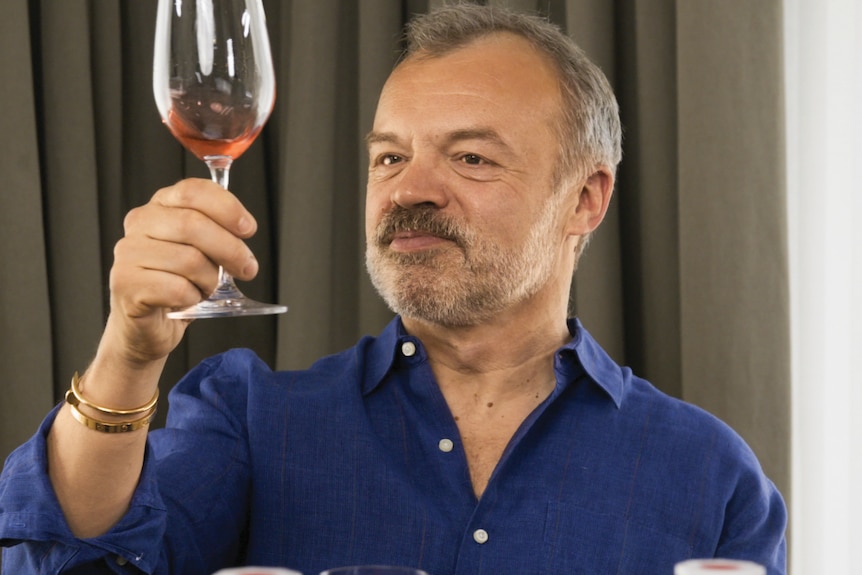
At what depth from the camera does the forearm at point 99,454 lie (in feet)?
3.90

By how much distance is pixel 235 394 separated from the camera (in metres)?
1.69

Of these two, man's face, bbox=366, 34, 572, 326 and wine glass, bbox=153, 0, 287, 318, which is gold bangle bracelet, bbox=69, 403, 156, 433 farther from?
man's face, bbox=366, 34, 572, 326

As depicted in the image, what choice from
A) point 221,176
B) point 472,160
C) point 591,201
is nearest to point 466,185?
point 472,160

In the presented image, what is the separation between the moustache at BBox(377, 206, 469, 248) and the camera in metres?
1.65

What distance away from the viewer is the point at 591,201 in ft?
6.21

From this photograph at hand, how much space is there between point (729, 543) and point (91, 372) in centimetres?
91

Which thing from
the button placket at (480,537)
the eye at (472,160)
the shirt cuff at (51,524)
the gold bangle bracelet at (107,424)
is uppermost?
the eye at (472,160)

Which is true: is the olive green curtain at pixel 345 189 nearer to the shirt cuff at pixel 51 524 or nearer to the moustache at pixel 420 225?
the moustache at pixel 420 225

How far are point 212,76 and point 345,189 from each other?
4.45 ft

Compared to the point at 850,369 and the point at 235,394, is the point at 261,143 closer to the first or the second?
the point at 235,394

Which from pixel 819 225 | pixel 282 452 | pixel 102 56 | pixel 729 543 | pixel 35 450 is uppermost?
pixel 102 56

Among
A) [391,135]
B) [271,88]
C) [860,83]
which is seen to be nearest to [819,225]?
[860,83]

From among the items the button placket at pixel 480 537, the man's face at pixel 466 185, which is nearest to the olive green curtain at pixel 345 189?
the man's face at pixel 466 185

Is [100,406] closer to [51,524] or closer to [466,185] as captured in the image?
[51,524]
